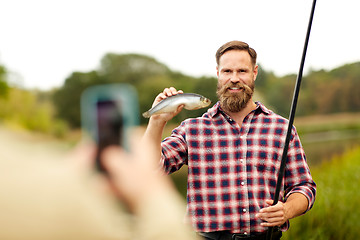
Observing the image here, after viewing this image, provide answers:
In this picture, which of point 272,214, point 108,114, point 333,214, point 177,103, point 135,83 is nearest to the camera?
point 108,114

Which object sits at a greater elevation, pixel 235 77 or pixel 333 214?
pixel 235 77

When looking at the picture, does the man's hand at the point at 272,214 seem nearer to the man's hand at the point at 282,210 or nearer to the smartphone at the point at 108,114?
the man's hand at the point at 282,210

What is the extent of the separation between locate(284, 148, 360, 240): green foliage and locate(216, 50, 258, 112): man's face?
202 cm

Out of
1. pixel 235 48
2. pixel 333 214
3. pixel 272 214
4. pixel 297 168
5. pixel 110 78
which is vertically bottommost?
pixel 333 214

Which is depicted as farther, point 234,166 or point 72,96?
point 234,166

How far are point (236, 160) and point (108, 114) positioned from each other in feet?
3.42

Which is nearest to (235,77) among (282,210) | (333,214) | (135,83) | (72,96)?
(282,210)

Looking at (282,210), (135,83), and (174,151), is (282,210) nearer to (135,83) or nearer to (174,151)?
(174,151)

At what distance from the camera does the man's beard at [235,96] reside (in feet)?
4.12

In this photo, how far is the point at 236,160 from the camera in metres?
1.26

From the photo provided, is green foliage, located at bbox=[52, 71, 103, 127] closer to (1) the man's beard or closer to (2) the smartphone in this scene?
(2) the smartphone

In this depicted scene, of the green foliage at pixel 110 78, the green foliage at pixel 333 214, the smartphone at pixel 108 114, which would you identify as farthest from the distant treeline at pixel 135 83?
the green foliage at pixel 333 214

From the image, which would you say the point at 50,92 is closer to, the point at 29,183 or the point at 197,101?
the point at 29,183

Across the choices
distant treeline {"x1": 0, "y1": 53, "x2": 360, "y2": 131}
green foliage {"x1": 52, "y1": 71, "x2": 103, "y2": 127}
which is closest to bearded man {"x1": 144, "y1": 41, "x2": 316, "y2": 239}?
distant treeline {"x1": 0, "y1": 53, "x2": 360, "y2": 131}
